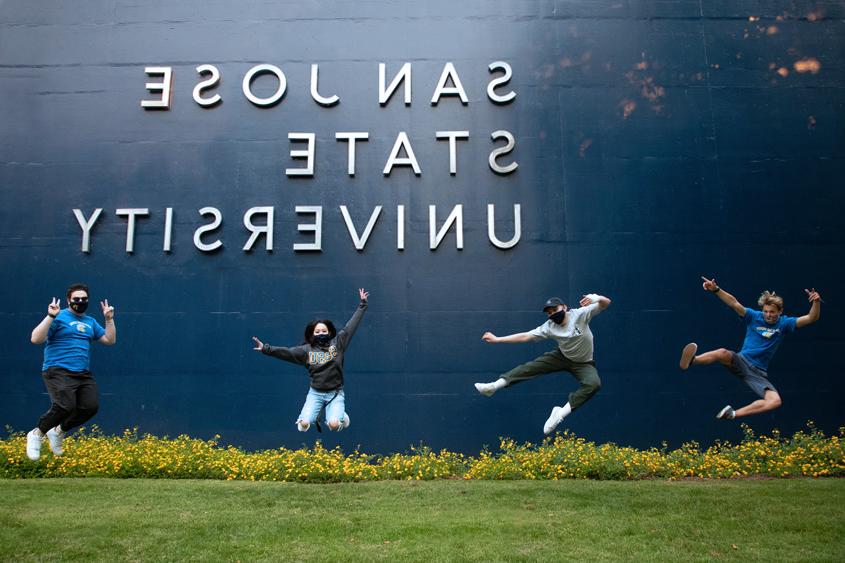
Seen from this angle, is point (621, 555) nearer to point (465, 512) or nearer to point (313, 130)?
point (465, 512)

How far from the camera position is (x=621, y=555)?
696 cm

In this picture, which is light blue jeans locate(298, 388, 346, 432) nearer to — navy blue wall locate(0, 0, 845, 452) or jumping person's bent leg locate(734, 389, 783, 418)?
navy blue wall locate(0, 0, 845, 452)

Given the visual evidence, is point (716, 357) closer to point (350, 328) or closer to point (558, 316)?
point (558, 316)

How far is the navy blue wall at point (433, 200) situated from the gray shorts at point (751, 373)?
314 centimetres

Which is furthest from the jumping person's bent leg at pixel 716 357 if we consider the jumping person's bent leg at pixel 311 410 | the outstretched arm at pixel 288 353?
the outstretched arm at pixel 288 353

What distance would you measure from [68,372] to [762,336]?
890 centimetres

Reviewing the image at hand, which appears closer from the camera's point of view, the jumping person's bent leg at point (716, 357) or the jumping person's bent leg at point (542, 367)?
the jumping person's bent leg at point (716, 357)

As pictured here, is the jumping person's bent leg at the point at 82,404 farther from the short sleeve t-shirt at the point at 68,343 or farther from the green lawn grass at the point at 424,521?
the green lawn grass at the point at 424,521

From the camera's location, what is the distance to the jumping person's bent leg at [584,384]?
9594mm

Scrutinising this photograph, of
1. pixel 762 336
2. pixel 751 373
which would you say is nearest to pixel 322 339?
pixel 751 373

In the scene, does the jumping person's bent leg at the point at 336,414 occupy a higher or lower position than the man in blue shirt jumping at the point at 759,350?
lower

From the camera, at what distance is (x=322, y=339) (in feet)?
32.1

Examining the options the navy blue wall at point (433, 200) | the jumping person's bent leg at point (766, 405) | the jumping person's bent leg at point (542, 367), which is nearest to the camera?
the jumping person's bent leg at point (766, 405)

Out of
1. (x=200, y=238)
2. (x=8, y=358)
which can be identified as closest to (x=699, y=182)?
(x=200, y=238)
